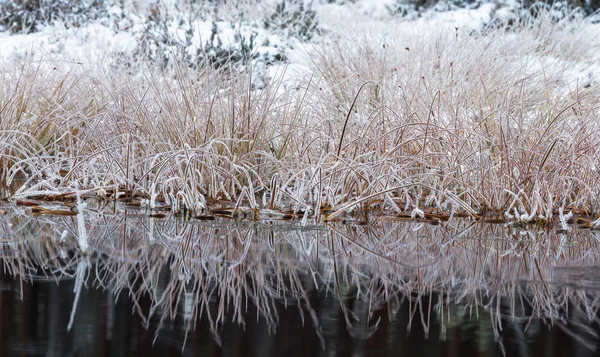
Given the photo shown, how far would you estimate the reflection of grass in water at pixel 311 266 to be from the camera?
1.77 metres

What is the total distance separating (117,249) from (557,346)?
4.36ft

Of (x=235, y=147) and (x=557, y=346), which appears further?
(x=235, y=147)

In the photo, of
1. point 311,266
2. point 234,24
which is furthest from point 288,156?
point 234,24

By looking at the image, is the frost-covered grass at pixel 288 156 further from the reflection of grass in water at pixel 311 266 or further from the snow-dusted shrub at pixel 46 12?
the snow-dusted shrub at pixel 46 12

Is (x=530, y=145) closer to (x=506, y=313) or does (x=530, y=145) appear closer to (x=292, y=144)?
(x=292, y=144)

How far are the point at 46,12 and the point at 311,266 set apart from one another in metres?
11.0

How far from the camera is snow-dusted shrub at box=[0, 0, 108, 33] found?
11719 millimetres

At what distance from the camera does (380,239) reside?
2684 mm

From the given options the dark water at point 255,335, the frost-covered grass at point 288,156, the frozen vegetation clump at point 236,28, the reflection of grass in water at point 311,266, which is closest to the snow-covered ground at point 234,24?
the frozen vegetation clump at point 236,28

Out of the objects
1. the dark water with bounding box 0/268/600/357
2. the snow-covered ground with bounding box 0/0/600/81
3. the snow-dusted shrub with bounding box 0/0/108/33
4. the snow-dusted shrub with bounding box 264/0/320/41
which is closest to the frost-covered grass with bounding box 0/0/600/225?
the dark water with bounding box 0/268/600/357

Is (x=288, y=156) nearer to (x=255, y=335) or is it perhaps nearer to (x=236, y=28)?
(x=255, y=335)

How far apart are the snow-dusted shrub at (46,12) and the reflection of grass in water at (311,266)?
9398 mm

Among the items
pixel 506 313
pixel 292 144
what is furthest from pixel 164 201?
pixel 506 313

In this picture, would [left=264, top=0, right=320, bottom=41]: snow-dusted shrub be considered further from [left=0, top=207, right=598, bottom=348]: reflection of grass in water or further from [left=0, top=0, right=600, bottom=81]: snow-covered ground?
[left=0, top=207, right=598, bottom=348]: reflection of grass in water
